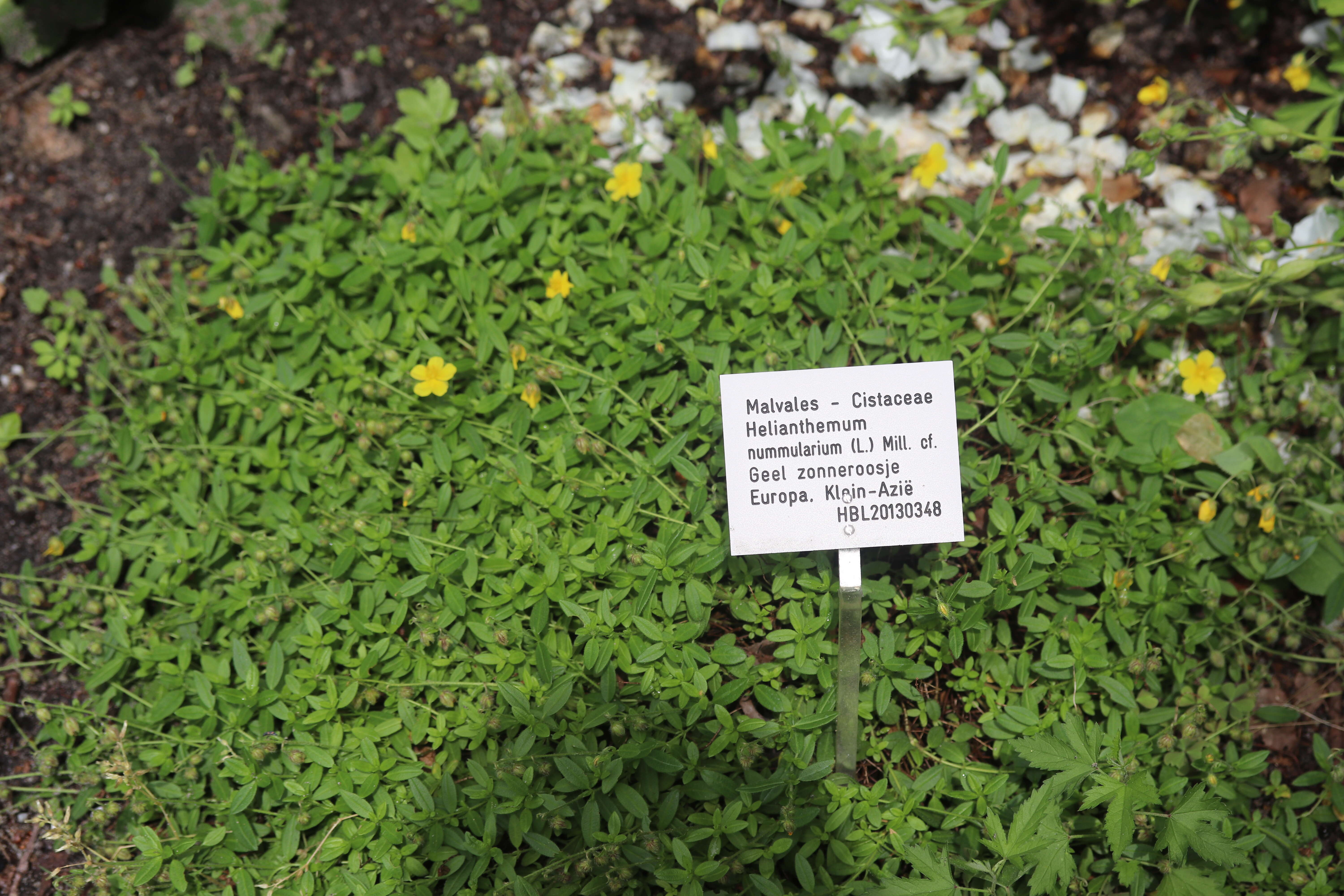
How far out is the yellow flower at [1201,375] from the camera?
8.53 feet

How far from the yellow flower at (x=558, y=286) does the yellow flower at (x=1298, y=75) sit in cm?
267

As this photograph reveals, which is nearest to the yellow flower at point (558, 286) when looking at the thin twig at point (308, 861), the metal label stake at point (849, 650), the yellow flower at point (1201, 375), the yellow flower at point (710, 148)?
the yellow flower at point (710, 148)

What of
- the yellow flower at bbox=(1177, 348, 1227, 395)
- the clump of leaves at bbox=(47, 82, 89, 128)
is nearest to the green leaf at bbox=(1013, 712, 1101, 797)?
the yellow flower at bbox=(1177, 348, 1227, 395)

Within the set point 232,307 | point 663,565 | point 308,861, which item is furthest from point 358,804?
point 232,307

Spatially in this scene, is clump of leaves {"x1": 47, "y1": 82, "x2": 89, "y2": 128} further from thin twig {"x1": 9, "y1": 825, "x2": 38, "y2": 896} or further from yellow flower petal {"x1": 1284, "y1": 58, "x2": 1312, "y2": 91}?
yellow flower petal {"x1": 1284, "y1": 58, "x2": 1312, "y2": 91}

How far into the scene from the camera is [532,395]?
8.40 ft

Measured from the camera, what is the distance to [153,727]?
246cm

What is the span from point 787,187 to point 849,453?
1.21 metres

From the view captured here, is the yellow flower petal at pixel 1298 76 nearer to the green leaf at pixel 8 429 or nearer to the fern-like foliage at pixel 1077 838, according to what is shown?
→ the fern-like foliage at pixel 1077 838

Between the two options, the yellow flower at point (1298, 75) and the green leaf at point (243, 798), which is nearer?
the green leaf at point (243, 798)

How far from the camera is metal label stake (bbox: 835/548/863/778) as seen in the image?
2.09 meters

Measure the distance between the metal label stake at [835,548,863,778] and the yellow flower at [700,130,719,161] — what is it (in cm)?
156

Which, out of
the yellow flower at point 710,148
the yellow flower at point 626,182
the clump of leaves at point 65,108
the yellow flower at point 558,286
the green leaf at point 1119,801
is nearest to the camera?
the green leaf at point 1119,801

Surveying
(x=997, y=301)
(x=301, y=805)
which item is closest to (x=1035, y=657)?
(x=997, y=301)
